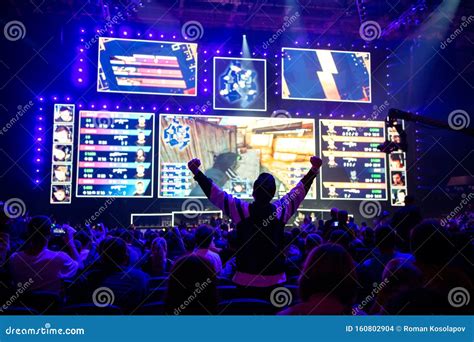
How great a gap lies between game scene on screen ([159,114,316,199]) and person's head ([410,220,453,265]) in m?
8.80

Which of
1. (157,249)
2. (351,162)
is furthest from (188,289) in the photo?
(351,162)

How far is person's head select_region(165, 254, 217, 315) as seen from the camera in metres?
1.87

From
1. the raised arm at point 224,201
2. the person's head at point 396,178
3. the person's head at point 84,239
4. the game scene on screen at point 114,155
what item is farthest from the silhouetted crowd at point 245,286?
the person's head at point 396,178

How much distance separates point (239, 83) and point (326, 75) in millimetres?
2378

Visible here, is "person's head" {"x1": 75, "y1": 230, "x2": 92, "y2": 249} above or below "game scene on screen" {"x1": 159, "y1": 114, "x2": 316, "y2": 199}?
below

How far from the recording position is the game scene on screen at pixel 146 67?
36.6 ft

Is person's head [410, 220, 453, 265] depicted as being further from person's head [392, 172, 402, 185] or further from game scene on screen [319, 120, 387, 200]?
person's head [392, 172, 402, 185]

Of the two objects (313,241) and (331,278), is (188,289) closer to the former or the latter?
(331,278)

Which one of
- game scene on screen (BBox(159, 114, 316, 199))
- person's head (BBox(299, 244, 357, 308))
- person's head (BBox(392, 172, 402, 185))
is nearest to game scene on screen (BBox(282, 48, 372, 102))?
game scene on screen (BBox(159, 114, 316, 199))

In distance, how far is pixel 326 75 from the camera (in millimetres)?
11961

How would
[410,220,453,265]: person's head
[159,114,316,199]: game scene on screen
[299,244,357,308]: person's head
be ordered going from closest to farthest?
[299,244,357,308]: person's head < [410,220,453,265]: person's head < [159,114,316,199]: game scene on screen

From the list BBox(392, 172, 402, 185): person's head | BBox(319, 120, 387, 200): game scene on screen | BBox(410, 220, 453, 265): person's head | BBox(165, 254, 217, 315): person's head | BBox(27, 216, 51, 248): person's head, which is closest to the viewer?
BBox(165, 254, 217, 315): person's head
